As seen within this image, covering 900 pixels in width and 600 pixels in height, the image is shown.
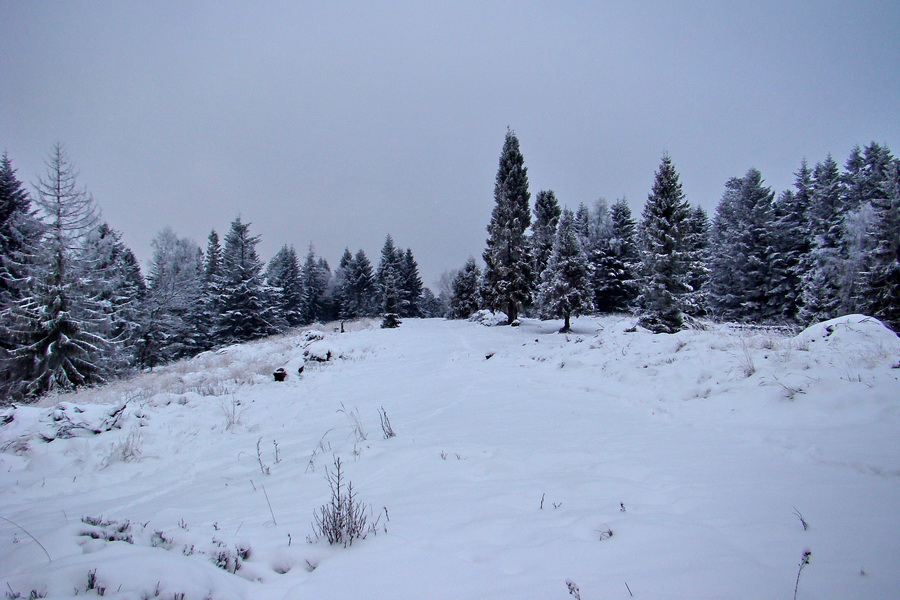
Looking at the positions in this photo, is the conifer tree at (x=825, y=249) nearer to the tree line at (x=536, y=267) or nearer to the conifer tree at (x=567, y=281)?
the tree line at (x=536, y=267)

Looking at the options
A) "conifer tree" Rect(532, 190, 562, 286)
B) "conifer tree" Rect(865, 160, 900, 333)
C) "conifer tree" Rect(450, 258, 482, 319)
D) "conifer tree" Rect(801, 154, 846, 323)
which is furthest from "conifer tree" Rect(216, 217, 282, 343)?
"conifer tree" Rect(865, 160, 900, 333)

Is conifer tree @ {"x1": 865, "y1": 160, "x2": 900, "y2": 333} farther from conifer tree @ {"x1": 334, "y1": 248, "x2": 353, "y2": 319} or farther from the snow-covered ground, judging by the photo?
conifer tree @ {"x1": 334, "y1": 248, "x2": 353, "y2": 319}

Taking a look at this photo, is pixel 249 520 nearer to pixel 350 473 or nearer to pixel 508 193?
pixel 350 473

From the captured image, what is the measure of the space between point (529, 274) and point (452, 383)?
2193 cm

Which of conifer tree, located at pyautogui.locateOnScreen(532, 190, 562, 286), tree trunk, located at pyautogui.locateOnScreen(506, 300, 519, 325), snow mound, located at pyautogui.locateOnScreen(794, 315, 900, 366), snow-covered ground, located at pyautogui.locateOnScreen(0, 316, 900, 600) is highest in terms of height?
conifer tree, located at pyautogui.locateOnScreen(532, 190, 562, 286)

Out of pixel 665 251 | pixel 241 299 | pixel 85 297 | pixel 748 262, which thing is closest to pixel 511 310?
pixel 665 251

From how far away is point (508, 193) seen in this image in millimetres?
31031

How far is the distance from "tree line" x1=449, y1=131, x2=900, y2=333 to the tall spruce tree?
9cm

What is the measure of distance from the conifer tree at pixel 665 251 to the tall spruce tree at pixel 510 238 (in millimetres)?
9874

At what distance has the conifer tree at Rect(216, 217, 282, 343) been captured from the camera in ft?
96.3

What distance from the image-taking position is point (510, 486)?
3.23m

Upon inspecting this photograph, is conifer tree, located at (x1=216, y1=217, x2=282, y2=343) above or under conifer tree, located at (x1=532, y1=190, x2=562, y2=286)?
under

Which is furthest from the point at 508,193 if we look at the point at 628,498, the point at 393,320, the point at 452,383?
the point at 628,498

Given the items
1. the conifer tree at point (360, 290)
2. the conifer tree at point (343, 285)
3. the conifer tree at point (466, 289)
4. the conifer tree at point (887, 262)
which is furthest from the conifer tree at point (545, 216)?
the conifer tree at point (343, 285)
